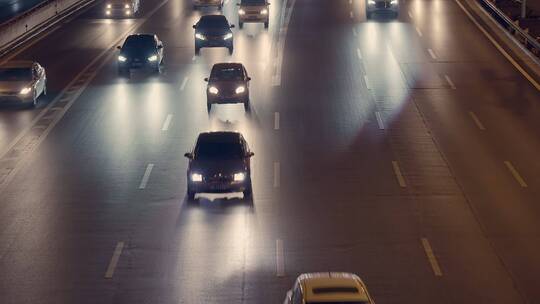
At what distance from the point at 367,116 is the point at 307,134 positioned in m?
3.56

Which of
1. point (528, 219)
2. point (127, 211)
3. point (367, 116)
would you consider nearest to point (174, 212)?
point (127, 211)

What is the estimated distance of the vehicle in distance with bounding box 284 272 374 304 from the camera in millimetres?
19328

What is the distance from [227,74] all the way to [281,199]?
14064mm

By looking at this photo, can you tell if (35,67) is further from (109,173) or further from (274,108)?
(109,173)

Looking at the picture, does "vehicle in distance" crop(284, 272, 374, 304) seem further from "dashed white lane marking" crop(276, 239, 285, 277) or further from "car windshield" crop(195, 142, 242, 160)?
"car windshield" crop(195, 142, 242, 160)

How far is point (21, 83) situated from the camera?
46281 mm

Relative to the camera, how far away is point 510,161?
36.8m

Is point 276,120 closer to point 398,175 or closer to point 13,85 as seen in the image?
point 398,175

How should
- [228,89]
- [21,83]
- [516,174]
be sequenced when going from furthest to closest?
[21,83], [228,89], [516,174]

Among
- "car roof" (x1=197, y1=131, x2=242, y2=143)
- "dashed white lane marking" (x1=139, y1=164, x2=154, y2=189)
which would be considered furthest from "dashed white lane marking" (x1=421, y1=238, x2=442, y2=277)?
"dashed white lane marking" (x1=139, y1=164, x2=154, y2=189)

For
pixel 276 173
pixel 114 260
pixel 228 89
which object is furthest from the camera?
pixel 228 89

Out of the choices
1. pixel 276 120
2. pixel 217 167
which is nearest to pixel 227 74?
pixel 276 120

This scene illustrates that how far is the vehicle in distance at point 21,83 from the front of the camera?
45.9 meters

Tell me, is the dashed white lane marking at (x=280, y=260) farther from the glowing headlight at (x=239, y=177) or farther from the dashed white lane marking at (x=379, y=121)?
the dashed white lane marking at (x=379, y=121)
